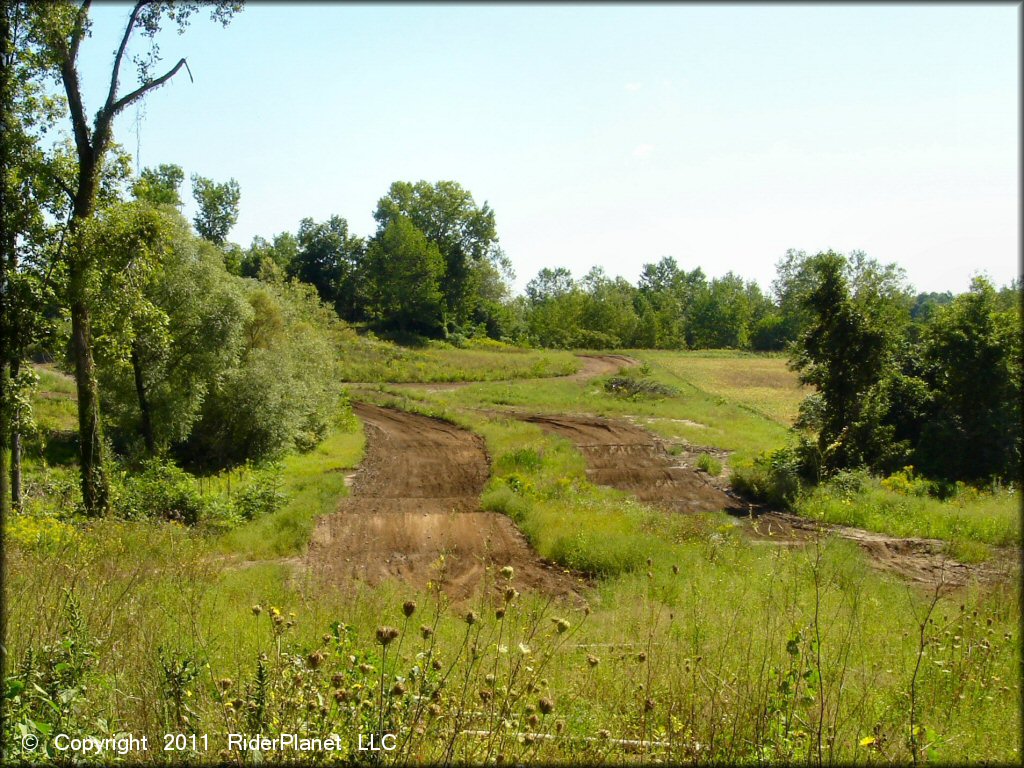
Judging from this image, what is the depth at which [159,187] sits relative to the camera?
80.8ft

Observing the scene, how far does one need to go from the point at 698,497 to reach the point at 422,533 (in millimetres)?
7839

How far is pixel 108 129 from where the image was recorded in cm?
1107

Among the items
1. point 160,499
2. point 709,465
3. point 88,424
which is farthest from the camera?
point 709,465

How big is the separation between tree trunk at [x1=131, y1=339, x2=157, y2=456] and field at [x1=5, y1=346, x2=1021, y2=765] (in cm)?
230

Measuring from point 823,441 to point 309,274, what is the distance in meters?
64.7

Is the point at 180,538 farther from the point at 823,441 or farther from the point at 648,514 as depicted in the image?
the point at 823,441

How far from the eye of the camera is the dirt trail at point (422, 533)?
34.1 feet

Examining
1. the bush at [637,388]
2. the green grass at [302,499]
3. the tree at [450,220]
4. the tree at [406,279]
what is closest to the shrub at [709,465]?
the green grass at [302,499]

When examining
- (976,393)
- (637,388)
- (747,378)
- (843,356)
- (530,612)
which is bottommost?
(530,612)

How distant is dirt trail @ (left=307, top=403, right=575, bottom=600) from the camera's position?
34.1ft

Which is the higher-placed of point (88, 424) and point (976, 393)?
point (976, 393)

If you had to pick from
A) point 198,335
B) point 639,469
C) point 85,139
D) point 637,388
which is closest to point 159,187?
point 198,335

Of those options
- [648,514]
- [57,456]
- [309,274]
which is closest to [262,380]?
[57,456]

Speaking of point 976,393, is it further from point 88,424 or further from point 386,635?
point 88,424
